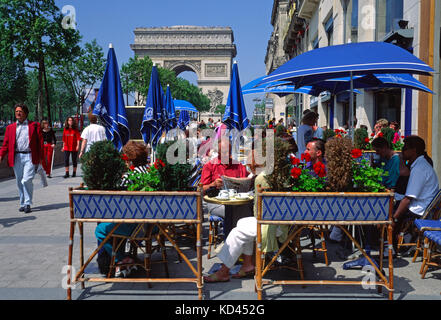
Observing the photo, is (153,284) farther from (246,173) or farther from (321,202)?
(246,173)

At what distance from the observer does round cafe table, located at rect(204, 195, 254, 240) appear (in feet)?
17.2

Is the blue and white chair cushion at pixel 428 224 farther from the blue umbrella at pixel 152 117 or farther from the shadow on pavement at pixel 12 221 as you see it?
the shadow on pavement at pixel 12 221

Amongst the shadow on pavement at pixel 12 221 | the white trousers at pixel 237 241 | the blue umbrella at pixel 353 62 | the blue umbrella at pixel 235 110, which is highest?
the blue umbrella at pixel 353 62

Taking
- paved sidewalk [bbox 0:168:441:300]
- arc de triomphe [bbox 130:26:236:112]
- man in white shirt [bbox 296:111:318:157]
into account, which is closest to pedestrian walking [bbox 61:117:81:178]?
paved sidewalk [bbox 0:168:441:300]

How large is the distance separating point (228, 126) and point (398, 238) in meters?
3.28

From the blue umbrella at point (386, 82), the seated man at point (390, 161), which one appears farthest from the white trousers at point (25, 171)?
the seated man at point (390, 161)

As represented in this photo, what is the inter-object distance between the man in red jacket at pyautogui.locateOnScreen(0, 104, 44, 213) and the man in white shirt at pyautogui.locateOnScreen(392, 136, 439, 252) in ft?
22.2

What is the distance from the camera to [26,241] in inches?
259

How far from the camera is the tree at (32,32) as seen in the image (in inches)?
990

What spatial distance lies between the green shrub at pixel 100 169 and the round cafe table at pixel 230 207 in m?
1.29

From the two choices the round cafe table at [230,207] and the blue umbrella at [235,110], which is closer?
the round cafe table at [230,207]

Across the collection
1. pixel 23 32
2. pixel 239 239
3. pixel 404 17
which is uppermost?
pixel 23 32
